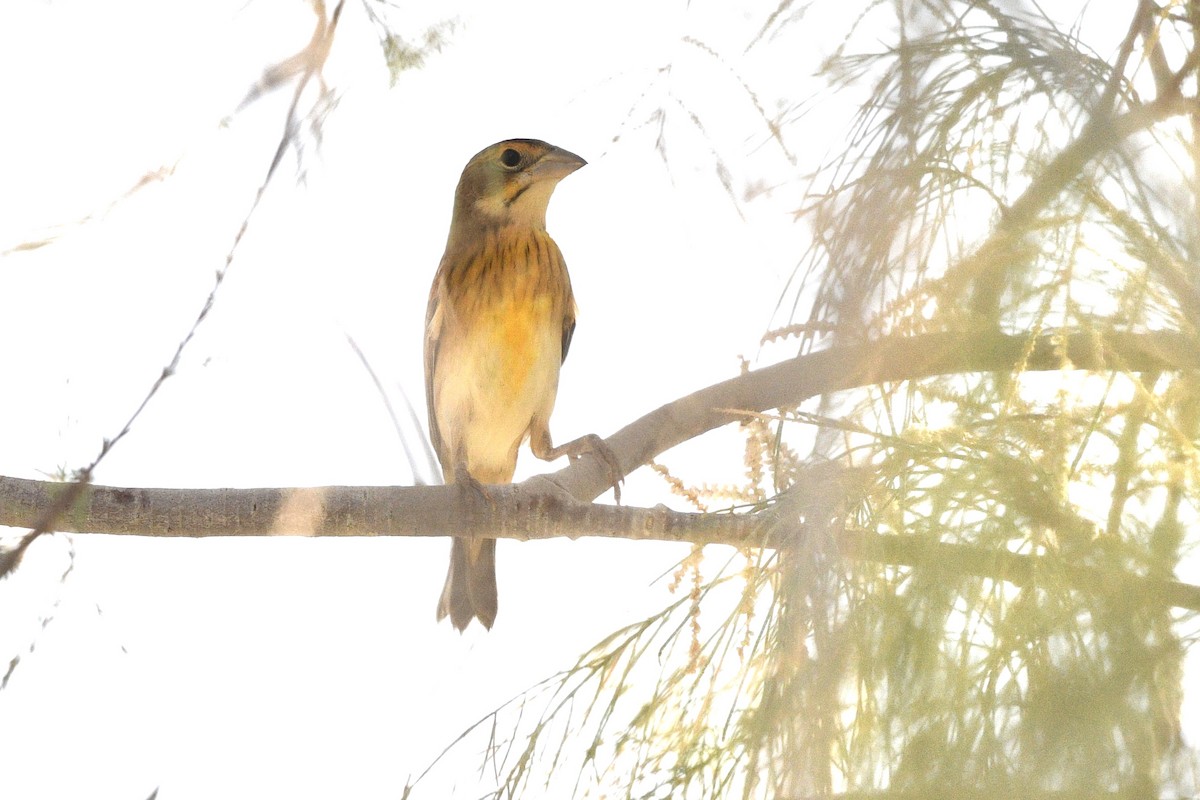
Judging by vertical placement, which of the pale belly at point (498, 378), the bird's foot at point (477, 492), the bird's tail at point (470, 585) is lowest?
the bird's tail at point (470, 585)

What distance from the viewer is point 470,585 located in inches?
174

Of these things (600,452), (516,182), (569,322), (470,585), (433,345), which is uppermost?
(516,182)

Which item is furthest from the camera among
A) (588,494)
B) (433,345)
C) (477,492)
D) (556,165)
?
(433,345)

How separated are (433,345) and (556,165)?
34.3 inches

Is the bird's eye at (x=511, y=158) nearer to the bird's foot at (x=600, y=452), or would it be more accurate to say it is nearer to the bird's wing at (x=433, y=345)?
the bird's wing at (x=433, y=345)

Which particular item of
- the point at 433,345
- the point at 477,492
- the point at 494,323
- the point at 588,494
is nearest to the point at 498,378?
the point at 494,323

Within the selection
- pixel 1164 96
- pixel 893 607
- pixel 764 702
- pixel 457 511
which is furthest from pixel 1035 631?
pixel 457 511

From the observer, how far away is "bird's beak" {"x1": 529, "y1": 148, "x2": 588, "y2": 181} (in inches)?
163

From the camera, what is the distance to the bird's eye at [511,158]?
433 cm

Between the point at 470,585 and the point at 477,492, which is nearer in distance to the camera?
the point at 477,492

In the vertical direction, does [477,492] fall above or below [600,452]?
below

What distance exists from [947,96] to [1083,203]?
475 millimetres

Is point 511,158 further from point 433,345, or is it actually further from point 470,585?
point 470,585

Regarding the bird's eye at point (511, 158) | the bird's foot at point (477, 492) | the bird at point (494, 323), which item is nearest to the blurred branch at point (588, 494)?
the bird's foot at point (477, 492)
